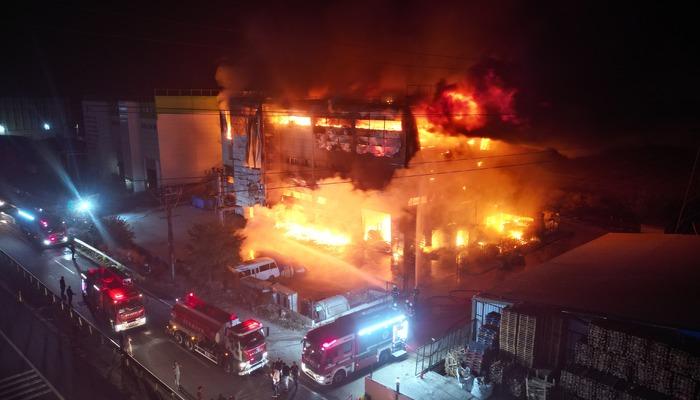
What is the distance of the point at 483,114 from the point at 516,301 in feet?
32.7

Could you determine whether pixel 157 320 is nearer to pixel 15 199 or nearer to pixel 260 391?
pixel 260 391

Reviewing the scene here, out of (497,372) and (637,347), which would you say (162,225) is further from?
(637,347)

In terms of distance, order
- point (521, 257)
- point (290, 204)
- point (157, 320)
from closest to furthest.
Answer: point (157, 320), point (521, 257), point (290, 204)

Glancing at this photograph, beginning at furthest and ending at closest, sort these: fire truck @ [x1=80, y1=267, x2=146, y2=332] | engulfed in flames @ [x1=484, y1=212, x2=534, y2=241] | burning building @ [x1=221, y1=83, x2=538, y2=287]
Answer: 1. engulfed in flames @ [x1=484, y1=212, x2=534, y2=241]
2. burning building @ [x1=221, y1=83, x2=538, y2=287]
3. fire truck @ [x1=80, y1=267, x2=146, y2=332]

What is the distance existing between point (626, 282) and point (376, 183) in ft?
41.1

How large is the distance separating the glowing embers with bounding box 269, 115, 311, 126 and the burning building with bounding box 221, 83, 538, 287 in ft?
0.20

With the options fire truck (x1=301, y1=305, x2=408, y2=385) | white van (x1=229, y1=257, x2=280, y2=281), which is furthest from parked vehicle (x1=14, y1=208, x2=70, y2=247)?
fire truck (x1=301, y1=305, x2=408, y2=385)

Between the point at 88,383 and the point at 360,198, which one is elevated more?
the point at 360,198

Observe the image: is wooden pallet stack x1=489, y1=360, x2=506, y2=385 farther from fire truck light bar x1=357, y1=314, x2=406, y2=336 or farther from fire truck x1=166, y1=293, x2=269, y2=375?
fire truck x1=166, y1=293, x2=269, y2=375

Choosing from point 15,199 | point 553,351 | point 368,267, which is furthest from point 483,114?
point 15,199

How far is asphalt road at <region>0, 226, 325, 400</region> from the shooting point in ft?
36.8

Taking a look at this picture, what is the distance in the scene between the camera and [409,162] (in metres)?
21.2

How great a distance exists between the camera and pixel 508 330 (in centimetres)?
1064

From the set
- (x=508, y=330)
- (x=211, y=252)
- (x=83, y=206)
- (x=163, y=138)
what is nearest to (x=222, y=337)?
(x=211, y=252)
